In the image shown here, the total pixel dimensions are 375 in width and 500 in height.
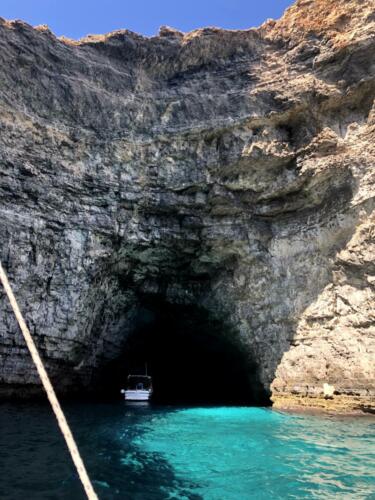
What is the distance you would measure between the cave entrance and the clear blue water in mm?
7427

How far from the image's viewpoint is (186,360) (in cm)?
2686

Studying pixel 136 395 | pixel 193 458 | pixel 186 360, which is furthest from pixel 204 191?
pixel 186 360

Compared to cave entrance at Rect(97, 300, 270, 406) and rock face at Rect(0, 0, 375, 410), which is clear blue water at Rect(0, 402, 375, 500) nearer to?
rock face at Rect(0, 0, 375, 410)

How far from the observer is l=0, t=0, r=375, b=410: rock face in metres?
16.5

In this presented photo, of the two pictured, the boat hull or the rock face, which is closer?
the rock face

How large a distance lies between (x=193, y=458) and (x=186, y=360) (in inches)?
724

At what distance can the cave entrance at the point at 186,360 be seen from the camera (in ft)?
70.6

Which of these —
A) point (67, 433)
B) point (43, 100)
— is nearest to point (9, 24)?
point (43, 100)

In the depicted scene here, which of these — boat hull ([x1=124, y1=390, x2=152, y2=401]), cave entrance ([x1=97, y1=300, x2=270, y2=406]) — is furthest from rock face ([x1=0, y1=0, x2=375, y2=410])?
boat hull ([x1=124, y1=390, x2=152, y2=401])

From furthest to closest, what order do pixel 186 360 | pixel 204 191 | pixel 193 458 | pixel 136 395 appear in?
pixel 186 360 < pixel 136 395 < pixel 204 191 < pixel 193 458

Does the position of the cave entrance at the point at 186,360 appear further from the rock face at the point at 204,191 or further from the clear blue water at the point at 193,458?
the clear blue water at the point at 193,458

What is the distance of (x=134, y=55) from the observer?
2100 centimetres

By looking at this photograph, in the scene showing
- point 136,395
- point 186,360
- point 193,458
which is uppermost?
point 186,360

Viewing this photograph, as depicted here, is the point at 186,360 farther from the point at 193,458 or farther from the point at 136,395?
the point at 193,458
